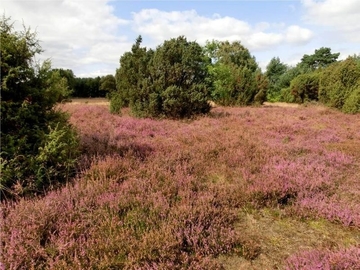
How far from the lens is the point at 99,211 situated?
3.78 m

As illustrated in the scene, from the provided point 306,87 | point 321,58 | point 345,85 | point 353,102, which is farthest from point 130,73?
point 321,58

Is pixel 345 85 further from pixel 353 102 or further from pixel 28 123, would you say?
pixel 28 123

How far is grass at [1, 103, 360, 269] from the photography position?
298 centimetres

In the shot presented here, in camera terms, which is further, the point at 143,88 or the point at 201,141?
the point at 143,88

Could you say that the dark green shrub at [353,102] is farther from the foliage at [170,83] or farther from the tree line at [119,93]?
the foliage at [170,83]

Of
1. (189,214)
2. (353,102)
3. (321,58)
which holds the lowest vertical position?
(189,214)

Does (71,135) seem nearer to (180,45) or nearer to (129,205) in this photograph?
(129,205)

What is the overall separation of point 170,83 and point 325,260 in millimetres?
11461

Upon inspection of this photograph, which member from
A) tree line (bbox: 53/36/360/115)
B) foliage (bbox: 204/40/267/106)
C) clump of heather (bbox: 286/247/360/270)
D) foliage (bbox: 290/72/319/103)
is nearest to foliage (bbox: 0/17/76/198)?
tree line (bbox: 53/36/360/115)

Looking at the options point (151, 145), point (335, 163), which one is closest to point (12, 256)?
point (151, 145)

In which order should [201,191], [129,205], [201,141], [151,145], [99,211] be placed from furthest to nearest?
[201,141]
[151,145]
[201,191]
[129,205]
[99,211]

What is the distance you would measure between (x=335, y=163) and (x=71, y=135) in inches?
243

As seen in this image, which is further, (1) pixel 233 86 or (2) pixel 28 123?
(1) pixel 233 86

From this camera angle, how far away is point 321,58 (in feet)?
206
